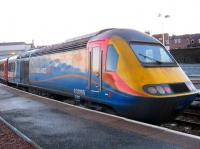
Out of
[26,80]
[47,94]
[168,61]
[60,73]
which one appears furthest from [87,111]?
[26,80]

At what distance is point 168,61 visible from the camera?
10461mm

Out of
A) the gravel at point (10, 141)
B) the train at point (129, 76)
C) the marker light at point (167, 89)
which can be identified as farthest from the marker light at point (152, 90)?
the gravel at point (10, 141)

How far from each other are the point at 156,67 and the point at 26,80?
12.9 metres

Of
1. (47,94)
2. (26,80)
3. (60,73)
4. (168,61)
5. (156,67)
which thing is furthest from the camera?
(26,80)

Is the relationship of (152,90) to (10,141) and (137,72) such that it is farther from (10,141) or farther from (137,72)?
(10,141)

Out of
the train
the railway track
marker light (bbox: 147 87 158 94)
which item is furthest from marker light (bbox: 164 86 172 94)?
the railway track

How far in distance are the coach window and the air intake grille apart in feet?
5.74

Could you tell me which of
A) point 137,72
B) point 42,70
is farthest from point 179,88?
point 42,70

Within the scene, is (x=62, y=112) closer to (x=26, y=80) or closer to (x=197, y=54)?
(x=26, y=80)

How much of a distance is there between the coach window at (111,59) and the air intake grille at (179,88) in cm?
175

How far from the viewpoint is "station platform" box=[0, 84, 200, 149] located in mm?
6613

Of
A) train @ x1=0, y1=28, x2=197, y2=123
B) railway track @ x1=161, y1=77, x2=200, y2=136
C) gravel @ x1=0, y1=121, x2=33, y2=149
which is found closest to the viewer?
gravel @ x1=0, y1=121, x2=33, y2=149

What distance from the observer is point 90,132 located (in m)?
7.80

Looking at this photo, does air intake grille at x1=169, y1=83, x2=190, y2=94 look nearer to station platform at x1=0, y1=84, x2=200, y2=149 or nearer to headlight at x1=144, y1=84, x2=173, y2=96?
headlight at x1=144, y1=84, x2=173, y2=96
